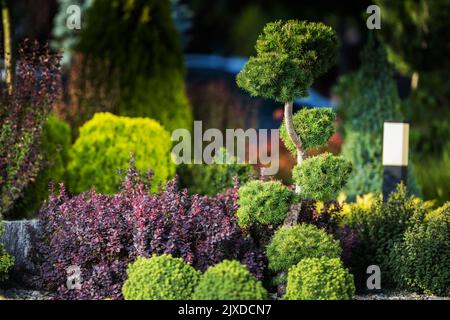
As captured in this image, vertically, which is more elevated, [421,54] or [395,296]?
[421,54]

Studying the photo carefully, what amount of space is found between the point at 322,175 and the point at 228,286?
3.39ft

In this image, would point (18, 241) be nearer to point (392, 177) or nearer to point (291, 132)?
point (291, 132)

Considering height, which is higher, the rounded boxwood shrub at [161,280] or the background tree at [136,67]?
the background tree at [136,67]

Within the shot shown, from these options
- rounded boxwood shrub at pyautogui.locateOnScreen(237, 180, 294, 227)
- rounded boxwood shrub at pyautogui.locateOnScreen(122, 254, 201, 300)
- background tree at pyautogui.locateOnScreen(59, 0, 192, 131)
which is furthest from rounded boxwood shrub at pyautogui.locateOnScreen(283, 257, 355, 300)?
background tree at pyautogui.locateOnScreen(59, 0, 192, 131)

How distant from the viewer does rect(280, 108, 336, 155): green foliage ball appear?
18.1ft

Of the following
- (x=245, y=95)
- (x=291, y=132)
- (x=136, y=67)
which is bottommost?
(x=291, y=132)

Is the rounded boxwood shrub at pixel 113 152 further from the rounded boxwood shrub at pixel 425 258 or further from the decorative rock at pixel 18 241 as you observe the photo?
the rounded boxwood shrub at pixel 425 258

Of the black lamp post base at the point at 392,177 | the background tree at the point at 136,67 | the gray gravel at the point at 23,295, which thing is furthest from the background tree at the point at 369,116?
the gray gravel at the point at 23,295

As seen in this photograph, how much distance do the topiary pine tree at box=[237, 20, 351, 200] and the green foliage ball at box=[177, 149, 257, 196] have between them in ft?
4.46

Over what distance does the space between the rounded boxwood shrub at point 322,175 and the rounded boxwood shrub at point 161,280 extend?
94cm

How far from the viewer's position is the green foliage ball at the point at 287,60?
212 inches

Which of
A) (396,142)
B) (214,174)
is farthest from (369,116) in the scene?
(214,174)

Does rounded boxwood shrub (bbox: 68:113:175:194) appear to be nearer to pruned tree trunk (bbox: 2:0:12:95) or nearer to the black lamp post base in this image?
pruned tree trunk (bbox: 2:0:12:95)

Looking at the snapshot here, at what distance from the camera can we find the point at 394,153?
264 inches
